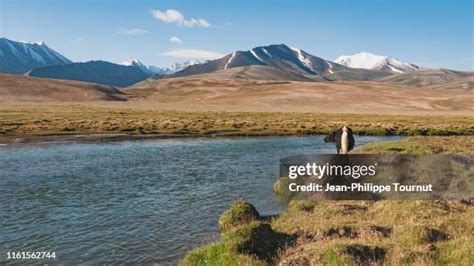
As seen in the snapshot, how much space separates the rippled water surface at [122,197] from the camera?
19.5 metres

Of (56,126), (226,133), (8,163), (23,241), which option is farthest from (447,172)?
(56,126)

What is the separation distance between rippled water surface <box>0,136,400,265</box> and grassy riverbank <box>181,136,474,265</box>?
292cm

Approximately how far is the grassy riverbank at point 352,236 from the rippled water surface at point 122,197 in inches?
115

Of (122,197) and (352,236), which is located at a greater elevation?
(352,236)

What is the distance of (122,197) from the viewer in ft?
91.8

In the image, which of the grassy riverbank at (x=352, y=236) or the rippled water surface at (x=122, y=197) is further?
the rippled water surface at (x=122, y=197)

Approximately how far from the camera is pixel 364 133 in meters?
78.1

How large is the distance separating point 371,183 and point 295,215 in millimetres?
4522

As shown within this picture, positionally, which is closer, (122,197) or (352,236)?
(352,236)

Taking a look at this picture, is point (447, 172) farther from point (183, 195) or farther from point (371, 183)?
point (183, 195)

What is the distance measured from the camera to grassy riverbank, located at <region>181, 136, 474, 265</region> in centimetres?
1361

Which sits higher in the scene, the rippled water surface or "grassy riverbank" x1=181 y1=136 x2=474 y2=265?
"grassy riverbank" x1=181 y1=136 x2=474 y2=265

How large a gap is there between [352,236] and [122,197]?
50.7ft

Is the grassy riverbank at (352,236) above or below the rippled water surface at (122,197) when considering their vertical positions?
above
